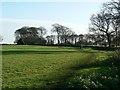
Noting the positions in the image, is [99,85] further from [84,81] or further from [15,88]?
[15,88]

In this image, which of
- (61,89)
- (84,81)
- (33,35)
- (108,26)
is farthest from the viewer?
(33,35)

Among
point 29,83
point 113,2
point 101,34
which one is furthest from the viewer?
point 101,34

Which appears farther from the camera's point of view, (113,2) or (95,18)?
(95,18)

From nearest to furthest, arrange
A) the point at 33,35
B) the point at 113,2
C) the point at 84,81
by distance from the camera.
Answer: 1. the point at 84,81
2. the point at 113,2
3. the point at 33,35

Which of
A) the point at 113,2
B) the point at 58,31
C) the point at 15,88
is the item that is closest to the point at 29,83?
the point at 15,88

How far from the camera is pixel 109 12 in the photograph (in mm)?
67812

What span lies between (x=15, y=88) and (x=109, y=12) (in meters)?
57.2

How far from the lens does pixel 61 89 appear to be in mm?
12703

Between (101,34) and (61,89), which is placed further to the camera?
(101,34)

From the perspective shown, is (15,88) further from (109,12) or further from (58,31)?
→ (58,31)

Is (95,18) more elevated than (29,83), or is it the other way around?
(95,18)

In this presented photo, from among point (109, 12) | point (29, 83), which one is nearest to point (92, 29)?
point (109, 12)

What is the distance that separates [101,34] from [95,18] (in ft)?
19.3

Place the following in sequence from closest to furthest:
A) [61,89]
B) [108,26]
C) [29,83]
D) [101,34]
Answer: [61,89]
[29,83]
[108,26]
[101,34]
